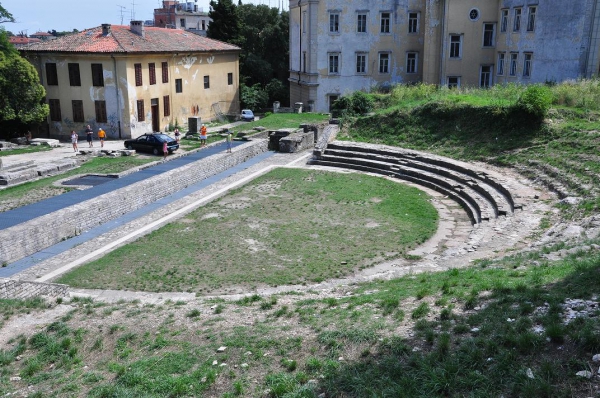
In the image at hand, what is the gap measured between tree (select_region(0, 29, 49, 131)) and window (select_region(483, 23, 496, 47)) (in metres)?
30.6

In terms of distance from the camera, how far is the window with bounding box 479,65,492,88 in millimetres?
40844

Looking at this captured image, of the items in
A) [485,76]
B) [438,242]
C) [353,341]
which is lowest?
[438,242]

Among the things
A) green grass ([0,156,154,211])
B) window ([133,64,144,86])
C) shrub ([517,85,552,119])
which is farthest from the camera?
window ([133,64,144,86])

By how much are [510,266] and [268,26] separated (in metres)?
53.6

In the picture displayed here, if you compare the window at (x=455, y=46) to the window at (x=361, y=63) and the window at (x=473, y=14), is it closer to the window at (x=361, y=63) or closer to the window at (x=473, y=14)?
the window at (x=473, y=14)

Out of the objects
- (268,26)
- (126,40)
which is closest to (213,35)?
(268,26)

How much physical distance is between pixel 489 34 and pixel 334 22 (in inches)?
453

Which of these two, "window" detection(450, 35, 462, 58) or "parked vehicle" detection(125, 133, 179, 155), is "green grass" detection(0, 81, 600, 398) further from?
"window" detection(450, 35, 462, 58)

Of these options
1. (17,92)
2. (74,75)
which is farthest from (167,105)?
(17,92)

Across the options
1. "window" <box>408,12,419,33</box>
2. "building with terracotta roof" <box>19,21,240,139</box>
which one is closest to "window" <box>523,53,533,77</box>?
"window" <box>408,12,419,33</box>

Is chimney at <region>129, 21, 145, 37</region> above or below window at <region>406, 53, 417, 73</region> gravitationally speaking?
above

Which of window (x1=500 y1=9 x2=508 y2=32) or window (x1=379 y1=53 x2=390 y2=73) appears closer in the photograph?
window (x1=500 y1=9 x2=508 y2=32)

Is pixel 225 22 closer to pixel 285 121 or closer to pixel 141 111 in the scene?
pixel 285 121

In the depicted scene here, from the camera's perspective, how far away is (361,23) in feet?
141
